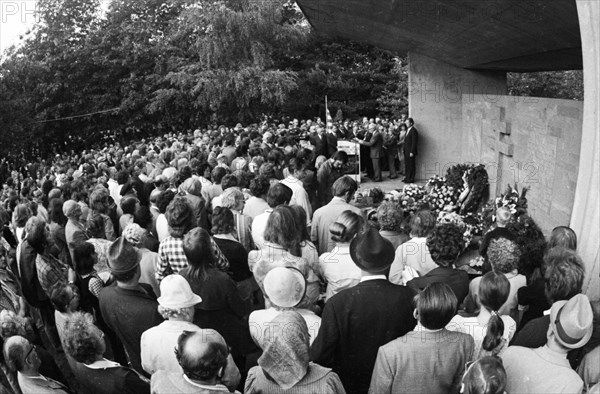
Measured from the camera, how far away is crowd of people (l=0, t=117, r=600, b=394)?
328cm

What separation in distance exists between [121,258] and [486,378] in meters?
2.72

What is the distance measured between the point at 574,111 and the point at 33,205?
7.12 m

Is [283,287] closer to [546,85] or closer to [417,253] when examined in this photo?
[417,253]

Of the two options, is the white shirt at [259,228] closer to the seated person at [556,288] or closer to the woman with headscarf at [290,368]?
the seated person at [556,288]

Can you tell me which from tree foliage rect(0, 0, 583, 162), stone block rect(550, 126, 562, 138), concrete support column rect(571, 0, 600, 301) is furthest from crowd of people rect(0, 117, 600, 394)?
tree foliage rect(0, 0, 583, 162)

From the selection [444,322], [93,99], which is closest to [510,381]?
[444,322]

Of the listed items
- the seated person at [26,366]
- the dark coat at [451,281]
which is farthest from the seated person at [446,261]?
the seated person at [26,366]

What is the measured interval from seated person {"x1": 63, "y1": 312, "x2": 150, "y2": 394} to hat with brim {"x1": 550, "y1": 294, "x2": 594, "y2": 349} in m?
2.29

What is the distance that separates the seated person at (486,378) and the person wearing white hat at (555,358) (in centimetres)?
48

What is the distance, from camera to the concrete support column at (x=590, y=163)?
17.2ft

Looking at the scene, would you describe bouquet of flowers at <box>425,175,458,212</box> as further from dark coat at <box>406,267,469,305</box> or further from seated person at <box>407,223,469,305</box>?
dark coat at <box>406,267,469,305</box>

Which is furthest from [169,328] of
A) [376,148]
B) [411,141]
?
[376,148]

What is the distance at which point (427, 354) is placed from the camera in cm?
340

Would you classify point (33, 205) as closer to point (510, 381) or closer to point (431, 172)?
point (510, 381)
